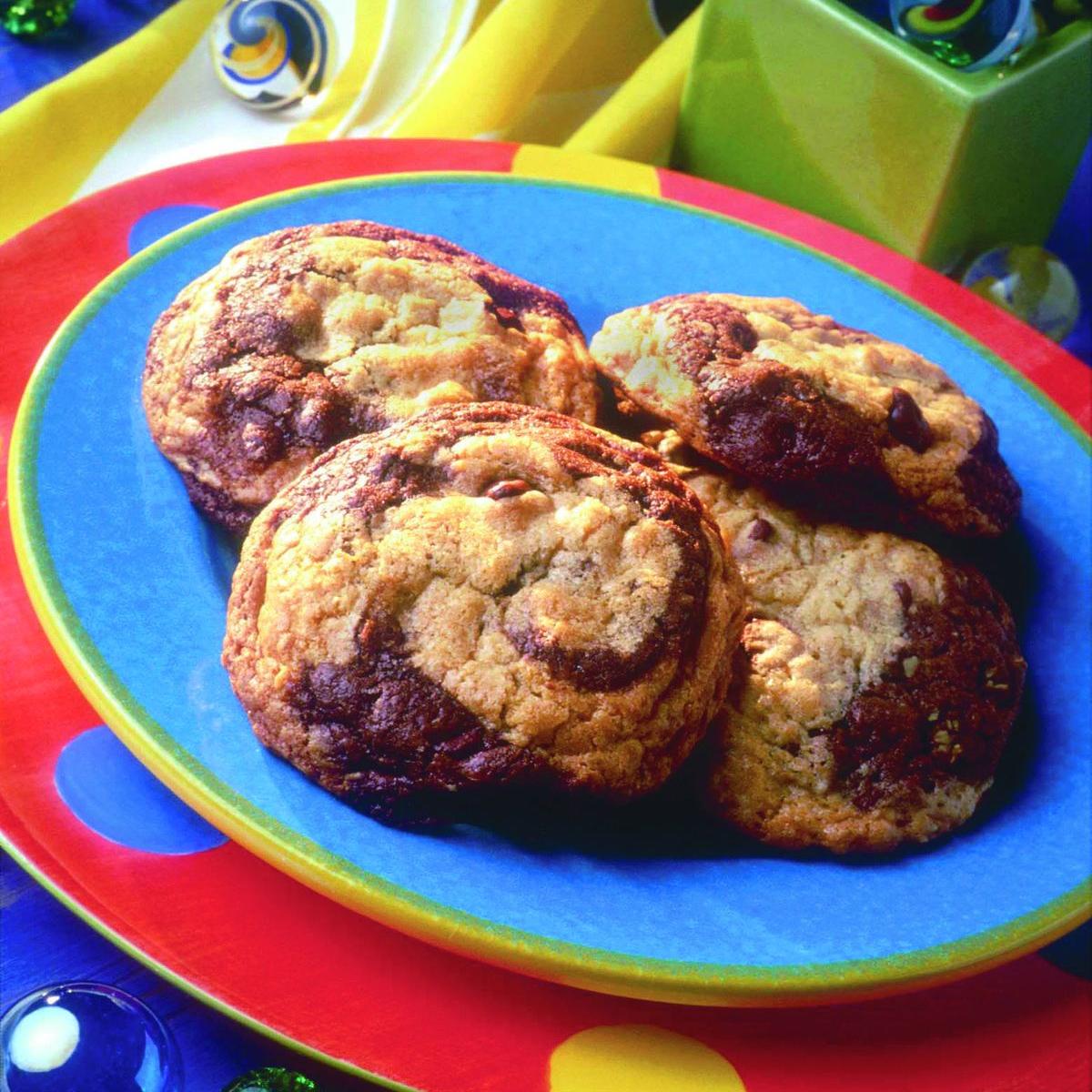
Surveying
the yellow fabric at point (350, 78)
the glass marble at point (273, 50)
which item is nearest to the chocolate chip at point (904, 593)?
the yellow fabric at point (350, 78)

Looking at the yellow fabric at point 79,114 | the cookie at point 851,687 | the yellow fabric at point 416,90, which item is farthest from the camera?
the yellow fabric at point 416,90

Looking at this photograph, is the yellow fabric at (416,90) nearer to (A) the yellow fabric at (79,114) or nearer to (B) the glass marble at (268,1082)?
(A) the yellow fabric at (79,114)

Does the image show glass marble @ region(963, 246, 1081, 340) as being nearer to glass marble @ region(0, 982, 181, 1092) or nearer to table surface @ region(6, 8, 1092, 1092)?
table surface @ region(6, 8, 1092, 1092)

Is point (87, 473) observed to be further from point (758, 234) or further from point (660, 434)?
point (758, 234)

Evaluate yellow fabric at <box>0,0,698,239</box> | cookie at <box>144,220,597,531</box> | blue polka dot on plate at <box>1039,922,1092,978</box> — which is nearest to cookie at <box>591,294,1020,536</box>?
cookie at <box>144,220,597,531</box>

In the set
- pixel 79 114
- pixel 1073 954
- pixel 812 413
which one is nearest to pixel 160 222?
pixel 79 114

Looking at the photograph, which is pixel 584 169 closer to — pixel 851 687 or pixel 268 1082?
pixel 851 687

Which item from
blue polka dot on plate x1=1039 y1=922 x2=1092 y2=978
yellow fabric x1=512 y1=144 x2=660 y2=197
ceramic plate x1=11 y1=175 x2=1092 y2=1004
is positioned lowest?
blue polka dot on plate x1=1039 y1=922 x2=1092 y2=978
